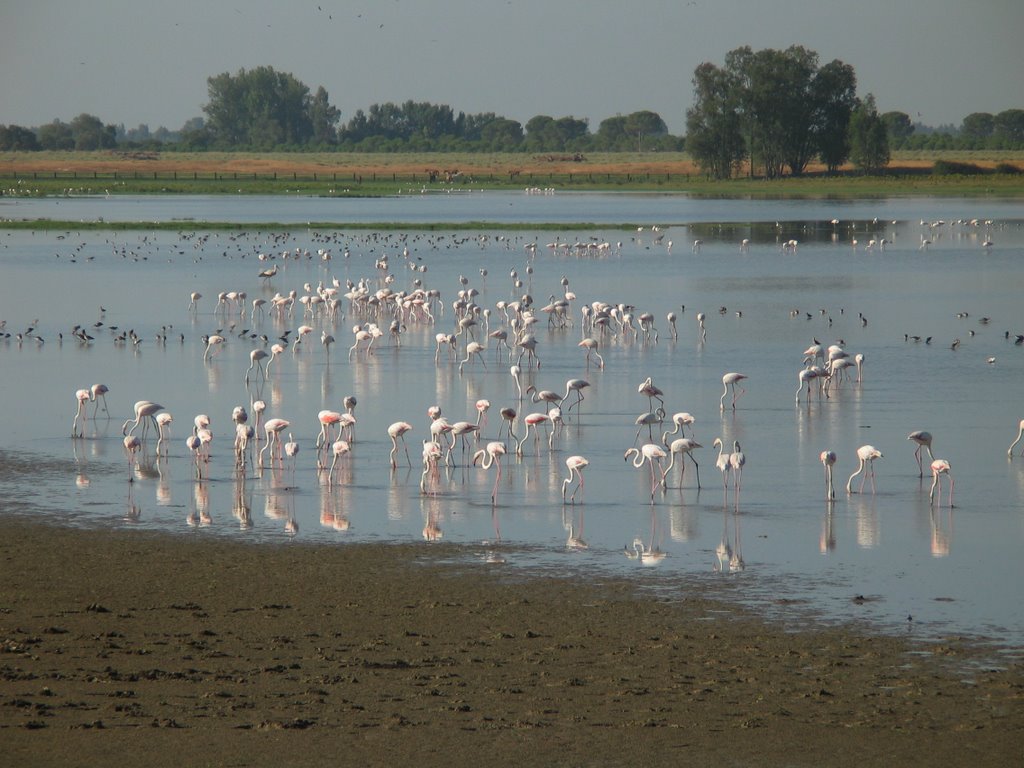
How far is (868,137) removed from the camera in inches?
4350

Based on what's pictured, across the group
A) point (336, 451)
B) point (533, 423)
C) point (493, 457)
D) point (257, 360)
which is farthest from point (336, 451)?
point (257, 360)

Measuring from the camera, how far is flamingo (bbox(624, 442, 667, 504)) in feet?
44.4

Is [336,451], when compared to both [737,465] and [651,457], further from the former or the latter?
[737,465]

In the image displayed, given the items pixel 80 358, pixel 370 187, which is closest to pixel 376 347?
pixel 80 358

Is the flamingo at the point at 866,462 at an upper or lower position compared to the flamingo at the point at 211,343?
lower

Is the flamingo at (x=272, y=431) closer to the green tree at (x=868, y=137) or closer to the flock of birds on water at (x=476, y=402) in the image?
the flock of birds on water at (x=476, y=402)

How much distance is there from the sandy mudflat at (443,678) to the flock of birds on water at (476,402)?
231 centimetres

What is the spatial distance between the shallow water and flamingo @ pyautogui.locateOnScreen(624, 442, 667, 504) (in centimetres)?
12

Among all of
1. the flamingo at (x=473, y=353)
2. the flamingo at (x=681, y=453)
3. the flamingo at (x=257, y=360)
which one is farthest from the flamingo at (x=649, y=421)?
the flamingo at (x=257, y=360)

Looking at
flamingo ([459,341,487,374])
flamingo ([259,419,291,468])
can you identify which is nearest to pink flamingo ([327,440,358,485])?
flamingo ([259,419,291,468])

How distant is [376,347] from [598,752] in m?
18.5

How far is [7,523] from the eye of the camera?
1278 centimetres

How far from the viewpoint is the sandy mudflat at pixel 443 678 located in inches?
303

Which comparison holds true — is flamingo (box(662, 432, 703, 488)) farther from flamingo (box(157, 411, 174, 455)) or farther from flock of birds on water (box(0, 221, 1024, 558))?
flamingo (box(157, 411, 174, 455))
